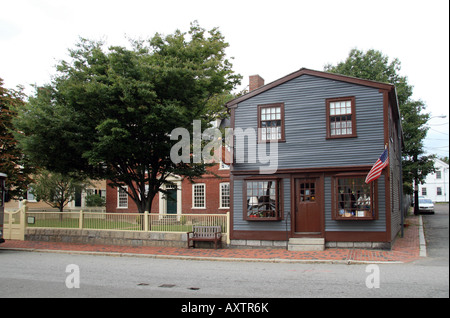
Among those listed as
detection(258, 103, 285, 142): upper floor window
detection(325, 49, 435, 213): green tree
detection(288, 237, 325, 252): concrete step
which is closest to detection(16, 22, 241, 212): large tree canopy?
detection(258, 103, 285, 142): upper floor window

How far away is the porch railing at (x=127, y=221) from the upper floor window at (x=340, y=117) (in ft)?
18.1

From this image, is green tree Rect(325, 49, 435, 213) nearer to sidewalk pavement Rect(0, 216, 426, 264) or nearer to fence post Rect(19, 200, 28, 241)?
sidewalk pavement Rect(0, 216, 426, 264)

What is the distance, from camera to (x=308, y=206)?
51.3ft

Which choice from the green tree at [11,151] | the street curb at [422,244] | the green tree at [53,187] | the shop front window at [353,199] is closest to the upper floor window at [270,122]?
the shop front window at [353,199]

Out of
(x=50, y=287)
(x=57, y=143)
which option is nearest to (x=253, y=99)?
(x=57, y=143)

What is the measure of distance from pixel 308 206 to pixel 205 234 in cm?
438

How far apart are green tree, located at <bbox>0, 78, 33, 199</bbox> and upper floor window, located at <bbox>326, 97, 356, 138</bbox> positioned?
19.5 metres

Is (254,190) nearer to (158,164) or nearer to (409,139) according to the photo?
(158,164)

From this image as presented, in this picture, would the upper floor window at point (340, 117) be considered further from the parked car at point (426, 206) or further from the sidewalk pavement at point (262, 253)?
the parked car at point (426, 206)

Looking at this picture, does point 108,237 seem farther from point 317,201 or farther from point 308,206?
point 317,201

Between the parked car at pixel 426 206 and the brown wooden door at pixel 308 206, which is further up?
the brown wooden door at pixel 308 206

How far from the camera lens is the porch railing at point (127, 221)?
1684 centimetres

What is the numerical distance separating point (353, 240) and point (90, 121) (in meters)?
12.6

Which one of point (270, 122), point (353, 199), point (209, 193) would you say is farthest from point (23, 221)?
point (353, 199)
